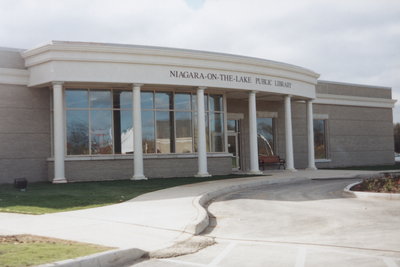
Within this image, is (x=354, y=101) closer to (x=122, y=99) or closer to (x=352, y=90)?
(x=352, y=90)

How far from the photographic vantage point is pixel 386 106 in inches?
1499

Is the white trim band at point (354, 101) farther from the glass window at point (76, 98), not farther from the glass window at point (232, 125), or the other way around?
the glass window at point (76, 98)

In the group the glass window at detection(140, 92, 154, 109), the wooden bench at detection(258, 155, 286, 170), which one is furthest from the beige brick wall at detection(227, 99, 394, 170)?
the glass window at detection(140, 92, 154, 109)

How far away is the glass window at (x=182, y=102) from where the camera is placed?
2472 cm

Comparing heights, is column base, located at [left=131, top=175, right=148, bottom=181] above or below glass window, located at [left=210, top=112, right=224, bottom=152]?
below

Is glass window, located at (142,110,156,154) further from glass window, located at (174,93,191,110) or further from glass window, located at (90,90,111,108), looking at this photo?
glass window, located at (90,90,111,108)

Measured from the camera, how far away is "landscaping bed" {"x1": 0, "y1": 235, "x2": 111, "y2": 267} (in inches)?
267

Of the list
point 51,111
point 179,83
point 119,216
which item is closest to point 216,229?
point 119,216

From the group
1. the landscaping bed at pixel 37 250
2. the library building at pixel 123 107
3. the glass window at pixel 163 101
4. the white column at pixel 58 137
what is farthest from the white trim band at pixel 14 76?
the landscaping bed at pixel 37 250

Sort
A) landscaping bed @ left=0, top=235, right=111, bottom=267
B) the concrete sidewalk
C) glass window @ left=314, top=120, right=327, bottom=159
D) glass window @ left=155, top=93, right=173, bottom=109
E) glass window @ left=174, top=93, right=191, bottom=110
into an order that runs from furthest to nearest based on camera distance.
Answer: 1. glass window @ left=314, top=120, right=327, bottom=159
2. glass window @ left=174, top=93, right=191, bottom=110
3. glass window @ left=155, top=93, right=173, bottom=109
4. the concrete sidewalk
5. landscaping bed @ left=0, top=235, right=111, bottom=267

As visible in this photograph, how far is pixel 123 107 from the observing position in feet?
76.7

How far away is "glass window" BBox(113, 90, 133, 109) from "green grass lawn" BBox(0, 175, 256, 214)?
14.1 ft

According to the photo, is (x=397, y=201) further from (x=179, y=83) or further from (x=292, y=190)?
(x=179, y=83)

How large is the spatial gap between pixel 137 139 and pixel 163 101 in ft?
12.1
